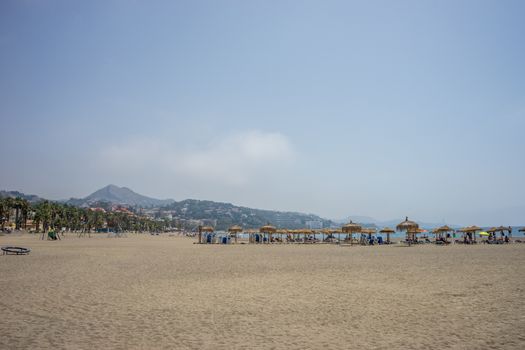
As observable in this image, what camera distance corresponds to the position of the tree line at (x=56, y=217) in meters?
68.3

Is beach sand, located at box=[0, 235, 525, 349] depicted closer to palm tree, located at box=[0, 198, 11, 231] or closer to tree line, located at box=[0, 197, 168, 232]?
tree line, located at box=[0, 197, 168, 232]

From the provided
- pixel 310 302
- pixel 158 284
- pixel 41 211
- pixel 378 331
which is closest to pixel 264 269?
pixel 158 284

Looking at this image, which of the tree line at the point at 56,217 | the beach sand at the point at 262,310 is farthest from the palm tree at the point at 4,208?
the beach sand at the point at 262,310

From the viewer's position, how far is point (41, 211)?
233ft

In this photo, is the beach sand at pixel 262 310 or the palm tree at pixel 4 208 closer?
the beach sand at pixel 262 310

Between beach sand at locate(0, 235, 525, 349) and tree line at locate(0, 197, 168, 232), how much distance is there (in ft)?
171

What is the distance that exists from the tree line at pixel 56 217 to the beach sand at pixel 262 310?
5218 cm

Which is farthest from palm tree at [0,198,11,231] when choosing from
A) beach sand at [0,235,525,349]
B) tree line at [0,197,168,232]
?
beach sand at [0,235,525,349]

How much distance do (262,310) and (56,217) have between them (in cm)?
7976

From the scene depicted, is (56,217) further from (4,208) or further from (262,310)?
(262,310)

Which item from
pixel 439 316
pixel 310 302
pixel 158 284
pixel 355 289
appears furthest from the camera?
pixel 158 284

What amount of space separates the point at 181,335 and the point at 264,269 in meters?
9.87

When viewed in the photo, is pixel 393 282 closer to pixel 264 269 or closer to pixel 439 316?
pixel 439 316

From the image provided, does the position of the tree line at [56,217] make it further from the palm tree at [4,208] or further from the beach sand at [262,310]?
the beach sand at [262,310]
